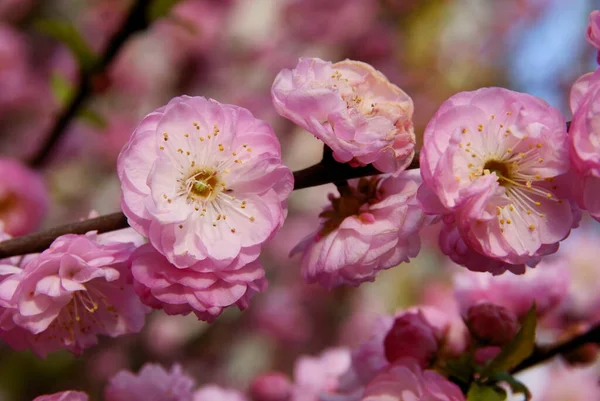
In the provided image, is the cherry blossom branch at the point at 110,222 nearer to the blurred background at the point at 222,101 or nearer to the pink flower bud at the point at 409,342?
the pink flower bud at the point at 409,342

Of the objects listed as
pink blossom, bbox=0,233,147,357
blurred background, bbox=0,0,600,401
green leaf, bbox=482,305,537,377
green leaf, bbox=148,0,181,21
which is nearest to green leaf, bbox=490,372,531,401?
green leaf, bbox=482,305,537,377

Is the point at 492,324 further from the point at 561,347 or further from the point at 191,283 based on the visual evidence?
the point at 191,283

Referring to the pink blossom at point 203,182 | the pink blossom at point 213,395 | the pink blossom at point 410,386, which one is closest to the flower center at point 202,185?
the pink blossom at point 203,182

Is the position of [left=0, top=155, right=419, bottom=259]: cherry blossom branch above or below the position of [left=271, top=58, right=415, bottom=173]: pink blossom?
below

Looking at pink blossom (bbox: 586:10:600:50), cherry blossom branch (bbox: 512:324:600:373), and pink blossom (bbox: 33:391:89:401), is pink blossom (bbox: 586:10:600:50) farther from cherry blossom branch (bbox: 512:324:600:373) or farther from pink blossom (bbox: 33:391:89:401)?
pink blossom (bbox: 33:391:89:401)

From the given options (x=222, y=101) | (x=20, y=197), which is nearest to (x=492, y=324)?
(x=20, y=197)

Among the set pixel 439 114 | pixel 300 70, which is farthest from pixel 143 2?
pixel 439 114
